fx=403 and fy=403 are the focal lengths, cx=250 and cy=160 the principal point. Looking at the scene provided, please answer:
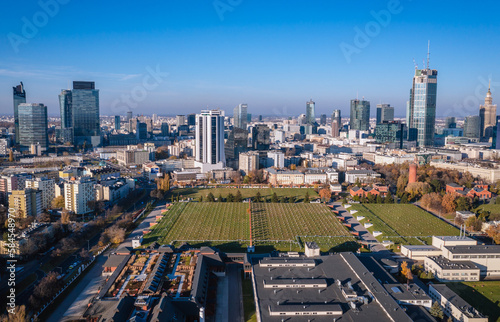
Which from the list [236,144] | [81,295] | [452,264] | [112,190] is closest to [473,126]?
[236,144]

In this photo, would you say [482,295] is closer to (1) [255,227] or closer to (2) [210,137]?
(1) [255,227]

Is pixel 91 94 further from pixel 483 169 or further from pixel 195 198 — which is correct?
pixel 483 169

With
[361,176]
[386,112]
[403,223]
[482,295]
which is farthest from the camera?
[386,112]

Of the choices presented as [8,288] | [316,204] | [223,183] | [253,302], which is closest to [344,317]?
[253,302]

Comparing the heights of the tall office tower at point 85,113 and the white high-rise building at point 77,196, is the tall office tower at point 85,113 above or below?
above

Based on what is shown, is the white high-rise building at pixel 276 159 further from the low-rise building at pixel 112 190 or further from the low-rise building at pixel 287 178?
the low-rise building at pixel 112 190

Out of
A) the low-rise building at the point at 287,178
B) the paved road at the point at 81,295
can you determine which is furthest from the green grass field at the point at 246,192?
the paved road at the point at 81,295
